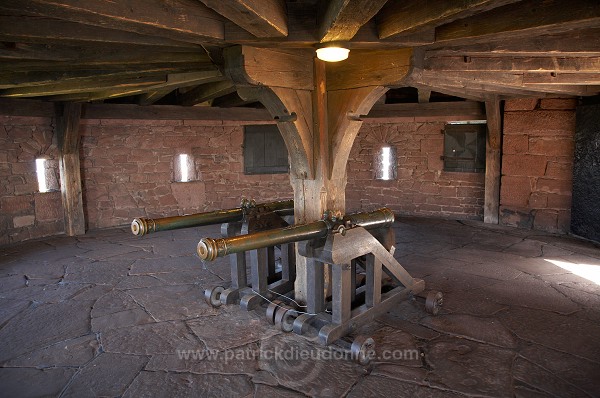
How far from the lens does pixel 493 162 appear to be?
7496 millimetres

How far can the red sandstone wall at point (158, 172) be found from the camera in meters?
7.45

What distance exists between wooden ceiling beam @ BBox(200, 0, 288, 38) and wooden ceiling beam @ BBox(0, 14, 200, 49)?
76cm

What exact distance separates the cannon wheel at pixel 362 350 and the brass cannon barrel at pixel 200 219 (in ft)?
5.31

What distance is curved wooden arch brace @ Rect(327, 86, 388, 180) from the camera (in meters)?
3.74

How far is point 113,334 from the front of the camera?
141 inches

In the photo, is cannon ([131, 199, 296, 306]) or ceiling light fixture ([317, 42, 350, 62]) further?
cannon ([131, 199, 296, 306])

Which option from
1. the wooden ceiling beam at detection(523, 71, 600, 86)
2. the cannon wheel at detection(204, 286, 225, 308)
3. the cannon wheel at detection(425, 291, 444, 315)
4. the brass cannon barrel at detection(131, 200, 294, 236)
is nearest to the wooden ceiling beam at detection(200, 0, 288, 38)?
the brass cannon barrel at detection(131, 200, 294, 236)

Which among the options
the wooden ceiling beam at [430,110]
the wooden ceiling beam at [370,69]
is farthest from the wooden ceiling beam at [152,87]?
the wooden ceiling beam at [430,110]

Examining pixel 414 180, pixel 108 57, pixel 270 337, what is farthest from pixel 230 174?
pixel 270 337

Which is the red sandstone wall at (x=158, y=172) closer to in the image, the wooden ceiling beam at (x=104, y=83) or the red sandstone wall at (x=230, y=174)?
the red sandstone wall at (x=230, y=174)

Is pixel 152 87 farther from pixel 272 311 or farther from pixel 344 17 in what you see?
pixel 344 17

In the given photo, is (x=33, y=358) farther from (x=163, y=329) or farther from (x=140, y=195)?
(x=140, y=195)

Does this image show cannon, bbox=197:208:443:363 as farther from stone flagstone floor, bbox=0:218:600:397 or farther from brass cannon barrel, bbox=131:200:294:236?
brass cannon barrel, bbox=131:200:294:236

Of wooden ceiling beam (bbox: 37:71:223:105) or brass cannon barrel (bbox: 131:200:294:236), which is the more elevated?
wooden ceiling beam (bbox: 37:71:223:105)
